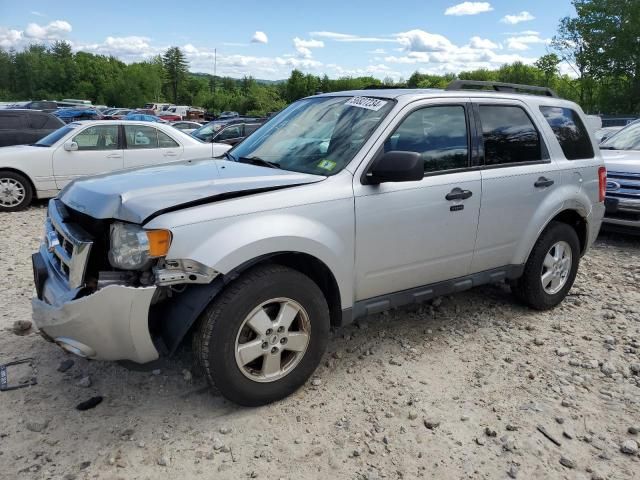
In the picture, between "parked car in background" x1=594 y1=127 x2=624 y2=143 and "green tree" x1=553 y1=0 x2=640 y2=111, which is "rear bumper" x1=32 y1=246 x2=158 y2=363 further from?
"green tree" x1=553 y1=0 x2=640 y2=111

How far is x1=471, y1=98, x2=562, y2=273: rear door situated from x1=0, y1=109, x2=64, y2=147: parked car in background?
9.81 m

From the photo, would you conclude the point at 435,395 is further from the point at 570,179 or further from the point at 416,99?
the point at 570,179

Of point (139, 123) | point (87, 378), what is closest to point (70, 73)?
point (139, 123)

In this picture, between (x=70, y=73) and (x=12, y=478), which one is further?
(x=70, y=73)

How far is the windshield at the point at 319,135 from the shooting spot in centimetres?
339

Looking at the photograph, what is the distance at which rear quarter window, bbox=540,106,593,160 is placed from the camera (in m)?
4.50

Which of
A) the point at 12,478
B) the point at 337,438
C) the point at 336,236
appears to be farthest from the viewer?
the point at 336,236

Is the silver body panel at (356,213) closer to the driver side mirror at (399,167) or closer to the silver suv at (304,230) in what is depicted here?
the silver suv at (304,230)

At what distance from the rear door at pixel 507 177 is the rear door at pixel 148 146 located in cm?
674

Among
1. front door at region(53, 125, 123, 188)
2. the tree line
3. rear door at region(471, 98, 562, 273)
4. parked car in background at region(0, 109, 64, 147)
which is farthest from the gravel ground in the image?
the tree line

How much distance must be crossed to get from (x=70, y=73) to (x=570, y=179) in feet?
390

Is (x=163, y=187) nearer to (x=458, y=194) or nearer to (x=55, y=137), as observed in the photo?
(x=458, y=194)

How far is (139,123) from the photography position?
9.58m

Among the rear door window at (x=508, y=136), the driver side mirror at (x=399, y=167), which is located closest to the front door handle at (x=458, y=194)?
the rear door window at (x=508, y=136)
